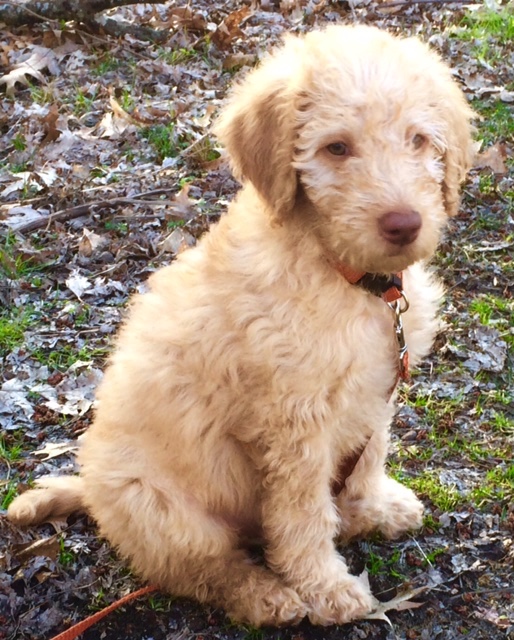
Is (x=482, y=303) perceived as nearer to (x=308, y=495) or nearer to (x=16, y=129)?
(x=308, y=495)

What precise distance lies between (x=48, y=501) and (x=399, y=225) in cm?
207

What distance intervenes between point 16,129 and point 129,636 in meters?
5.24

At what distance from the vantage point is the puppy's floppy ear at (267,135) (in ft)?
8.70

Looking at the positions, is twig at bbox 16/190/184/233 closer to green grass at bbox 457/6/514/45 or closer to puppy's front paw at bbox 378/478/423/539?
puppy's front paw at bbox 378/478/423/539

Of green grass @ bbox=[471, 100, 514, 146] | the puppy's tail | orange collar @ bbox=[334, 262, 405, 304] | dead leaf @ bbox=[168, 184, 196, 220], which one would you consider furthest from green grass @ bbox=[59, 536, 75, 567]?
green grass @ bbox=[471, 100, 514, 146]

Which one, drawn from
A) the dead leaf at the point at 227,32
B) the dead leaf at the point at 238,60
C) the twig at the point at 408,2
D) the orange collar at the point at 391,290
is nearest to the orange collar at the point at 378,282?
the orange collar at the point at 391,290

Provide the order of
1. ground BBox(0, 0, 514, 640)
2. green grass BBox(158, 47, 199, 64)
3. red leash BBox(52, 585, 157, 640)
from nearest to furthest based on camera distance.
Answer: red leash BBox(52, 585, 157, 640), ground BBox(0, 0, 514, 640), green grass BBox(158, 47, 199, 64)

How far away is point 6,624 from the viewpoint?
319 cm

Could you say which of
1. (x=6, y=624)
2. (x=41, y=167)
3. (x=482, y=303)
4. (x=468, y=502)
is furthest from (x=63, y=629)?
(x=41, y=167)

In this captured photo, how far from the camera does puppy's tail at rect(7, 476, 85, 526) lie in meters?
3.34

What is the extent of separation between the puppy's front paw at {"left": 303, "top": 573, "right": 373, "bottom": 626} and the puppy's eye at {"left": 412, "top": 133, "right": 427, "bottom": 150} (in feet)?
5.82

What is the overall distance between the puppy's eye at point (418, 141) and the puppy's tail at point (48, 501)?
203cm

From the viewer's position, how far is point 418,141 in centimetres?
266

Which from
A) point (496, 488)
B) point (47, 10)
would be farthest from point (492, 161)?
point (47, 10)
